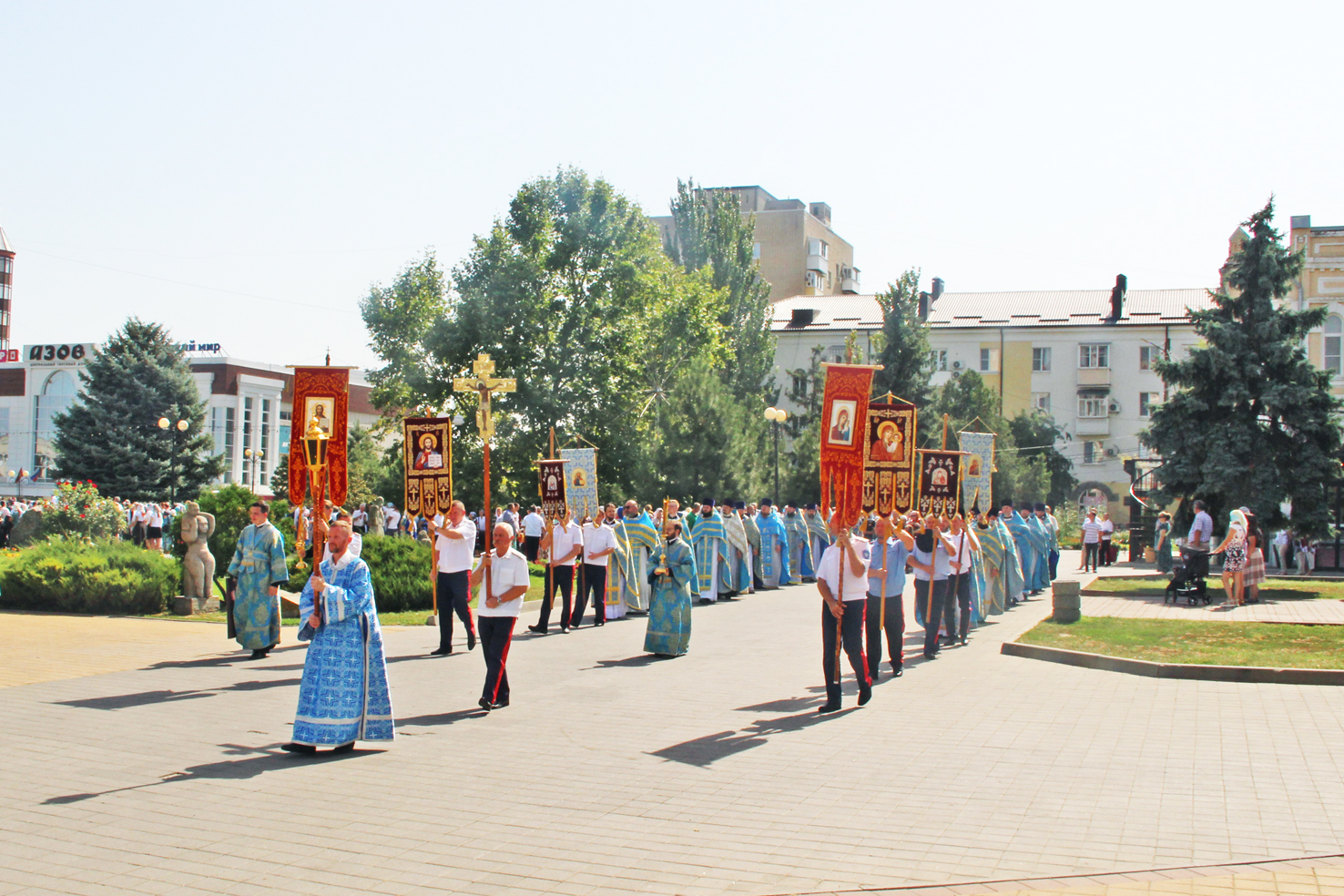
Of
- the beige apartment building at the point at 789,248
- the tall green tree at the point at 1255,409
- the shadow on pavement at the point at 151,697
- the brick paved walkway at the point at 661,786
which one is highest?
the beige apartment building at the point at 789,248

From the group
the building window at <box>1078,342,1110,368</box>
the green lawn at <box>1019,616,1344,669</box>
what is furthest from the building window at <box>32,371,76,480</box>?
the green lawn at <box>1019,616,1344,669</box>

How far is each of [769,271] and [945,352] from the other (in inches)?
796

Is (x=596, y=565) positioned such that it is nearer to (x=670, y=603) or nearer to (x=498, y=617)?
(x=670, y=603)

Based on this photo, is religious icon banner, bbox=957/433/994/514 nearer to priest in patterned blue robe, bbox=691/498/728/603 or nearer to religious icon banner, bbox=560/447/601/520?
priest in patterned blue robe, bbox=691/498/728/603

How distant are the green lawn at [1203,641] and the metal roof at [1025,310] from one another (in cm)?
5057

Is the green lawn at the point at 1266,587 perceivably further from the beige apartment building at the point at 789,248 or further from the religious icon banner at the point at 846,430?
the beige apartment building at the point at 789,248

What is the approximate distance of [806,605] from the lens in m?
21.8

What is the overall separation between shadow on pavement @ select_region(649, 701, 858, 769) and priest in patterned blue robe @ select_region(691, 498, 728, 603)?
39.5 feet

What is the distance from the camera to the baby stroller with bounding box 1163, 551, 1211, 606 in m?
21.3

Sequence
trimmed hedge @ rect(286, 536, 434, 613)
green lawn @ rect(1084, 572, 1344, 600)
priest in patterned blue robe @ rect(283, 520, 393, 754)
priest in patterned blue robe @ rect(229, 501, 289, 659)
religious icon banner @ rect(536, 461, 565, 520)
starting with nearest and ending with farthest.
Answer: priest in patterned blue robe @ rect(283, 520, 393, 754) < priest in patterned blue robe @ rect(229, 501, 289, 659) < religious icon banner @ rect(536, 461, 565, 520) < trimmed hedge @ rect(286, 536, 434, 613) < green lawn @ rect(1084, 572, 1344, 600)

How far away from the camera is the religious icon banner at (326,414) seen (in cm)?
1248

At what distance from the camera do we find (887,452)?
1422 cm

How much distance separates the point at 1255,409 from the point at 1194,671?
1593 cm

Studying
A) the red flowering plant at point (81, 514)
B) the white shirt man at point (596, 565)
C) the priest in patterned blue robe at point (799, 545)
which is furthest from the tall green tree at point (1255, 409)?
the red flowering plant at point (81, 514)
